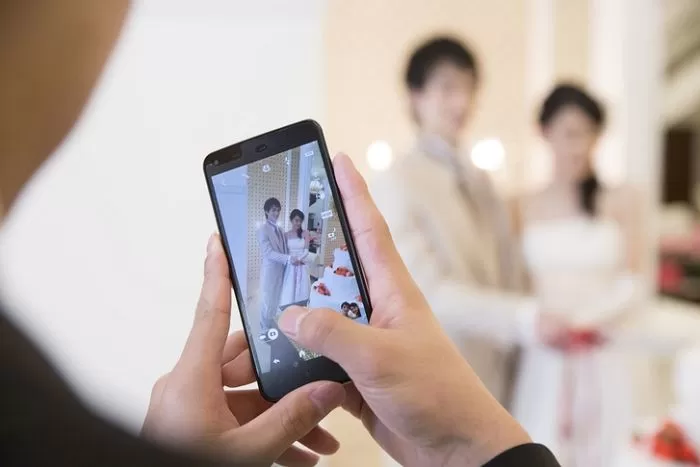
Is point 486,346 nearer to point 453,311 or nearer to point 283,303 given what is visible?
point 453,311

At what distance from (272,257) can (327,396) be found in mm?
70

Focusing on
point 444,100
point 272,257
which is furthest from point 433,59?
point 272,257

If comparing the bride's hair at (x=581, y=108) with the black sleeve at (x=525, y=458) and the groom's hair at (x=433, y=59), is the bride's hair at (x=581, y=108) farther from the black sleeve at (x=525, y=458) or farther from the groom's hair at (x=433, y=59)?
the black sleeve at (x=525, y=458)

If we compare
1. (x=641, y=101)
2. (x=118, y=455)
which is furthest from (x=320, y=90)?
(x=641, y=101)

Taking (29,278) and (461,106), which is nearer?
(29,278)

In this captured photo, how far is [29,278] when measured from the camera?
0.83ft

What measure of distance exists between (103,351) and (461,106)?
0.63 metres

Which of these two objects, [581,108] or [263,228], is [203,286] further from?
[581,108]

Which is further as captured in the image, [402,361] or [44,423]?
[402,361]

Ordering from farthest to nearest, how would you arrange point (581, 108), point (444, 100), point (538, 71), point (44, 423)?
point (538, 71) → point (581, 108) → point (444, 100) → point (44, 423)

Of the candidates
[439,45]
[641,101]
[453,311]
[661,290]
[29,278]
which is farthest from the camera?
[661,290]

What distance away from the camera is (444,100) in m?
0.78

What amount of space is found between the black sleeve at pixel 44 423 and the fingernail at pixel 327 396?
14 cm

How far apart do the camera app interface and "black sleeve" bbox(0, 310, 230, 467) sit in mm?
149
